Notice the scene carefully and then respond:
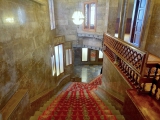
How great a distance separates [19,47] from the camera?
8.63ft

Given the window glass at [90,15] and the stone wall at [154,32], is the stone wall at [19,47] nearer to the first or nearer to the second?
the window glass at [90,15]

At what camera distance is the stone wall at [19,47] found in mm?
2088

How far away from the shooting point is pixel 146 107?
1874mm

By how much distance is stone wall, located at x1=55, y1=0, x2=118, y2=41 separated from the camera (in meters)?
5.80

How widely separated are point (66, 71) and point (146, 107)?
253 inches

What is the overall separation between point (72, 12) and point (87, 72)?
4859 millimetres

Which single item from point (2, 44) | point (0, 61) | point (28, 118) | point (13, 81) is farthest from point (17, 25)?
point (28, 118)

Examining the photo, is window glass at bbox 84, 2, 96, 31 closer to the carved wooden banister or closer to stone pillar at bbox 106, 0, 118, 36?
stone pillar at bbox 106, 0, 118, 36

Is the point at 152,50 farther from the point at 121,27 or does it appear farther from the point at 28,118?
the point at 28,118

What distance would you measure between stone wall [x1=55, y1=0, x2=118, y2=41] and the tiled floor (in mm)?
3049

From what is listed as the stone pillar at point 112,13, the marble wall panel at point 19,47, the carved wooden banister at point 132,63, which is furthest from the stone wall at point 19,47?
the stone pillar at point 112,13

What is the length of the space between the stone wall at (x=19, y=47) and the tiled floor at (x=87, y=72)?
534 cm

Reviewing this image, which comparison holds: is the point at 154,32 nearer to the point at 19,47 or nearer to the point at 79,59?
the point at 19,47

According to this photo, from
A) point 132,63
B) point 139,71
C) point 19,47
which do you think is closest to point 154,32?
point 132,63
